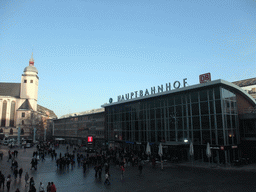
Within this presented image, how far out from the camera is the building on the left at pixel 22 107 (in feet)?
387

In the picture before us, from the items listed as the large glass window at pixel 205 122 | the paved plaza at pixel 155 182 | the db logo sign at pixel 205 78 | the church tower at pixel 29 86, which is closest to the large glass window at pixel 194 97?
the db logo sign at pixel 205 78

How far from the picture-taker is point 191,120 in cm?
3691

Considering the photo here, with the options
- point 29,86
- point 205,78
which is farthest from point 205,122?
point 29,86

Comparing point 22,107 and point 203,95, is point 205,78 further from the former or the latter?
point 22,107

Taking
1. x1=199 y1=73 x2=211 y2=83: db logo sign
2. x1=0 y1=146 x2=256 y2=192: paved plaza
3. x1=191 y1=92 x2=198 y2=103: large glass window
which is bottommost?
x1=0 y1=146 x2=256 y2=192: paved plaza

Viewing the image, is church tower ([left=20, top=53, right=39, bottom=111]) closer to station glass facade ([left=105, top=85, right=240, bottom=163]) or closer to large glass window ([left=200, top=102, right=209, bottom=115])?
station glass facade ([left=105, top=85, right=240, bottom=163])

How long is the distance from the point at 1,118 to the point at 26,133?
18.5 metres

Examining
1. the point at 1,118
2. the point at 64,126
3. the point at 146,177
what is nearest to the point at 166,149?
the point at 146,177

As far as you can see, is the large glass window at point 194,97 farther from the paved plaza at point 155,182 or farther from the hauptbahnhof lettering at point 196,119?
the paved plaza at point 155,182

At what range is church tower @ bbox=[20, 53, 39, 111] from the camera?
129 m

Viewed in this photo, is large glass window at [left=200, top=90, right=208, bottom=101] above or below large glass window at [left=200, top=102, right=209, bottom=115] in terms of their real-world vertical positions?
above

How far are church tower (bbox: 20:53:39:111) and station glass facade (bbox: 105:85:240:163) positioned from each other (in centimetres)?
9874

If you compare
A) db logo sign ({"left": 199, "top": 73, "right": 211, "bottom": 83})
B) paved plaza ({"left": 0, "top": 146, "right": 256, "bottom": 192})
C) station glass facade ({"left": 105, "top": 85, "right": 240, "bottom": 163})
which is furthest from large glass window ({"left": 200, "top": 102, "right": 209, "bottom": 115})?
paved plaza ({"left": 0, "top": 146, "right": 256, "bottom": 192})

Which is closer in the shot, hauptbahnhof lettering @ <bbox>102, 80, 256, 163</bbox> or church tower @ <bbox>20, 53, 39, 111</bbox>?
hauptbahnhof lettering @ <bbox>102, 80, 256, 163</bbox>
